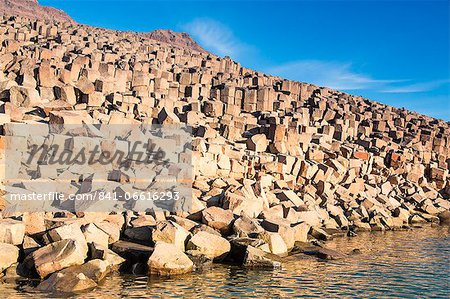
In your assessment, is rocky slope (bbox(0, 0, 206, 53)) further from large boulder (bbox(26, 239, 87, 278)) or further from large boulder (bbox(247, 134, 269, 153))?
large boulder (bbox(26, 239, 87, 278))

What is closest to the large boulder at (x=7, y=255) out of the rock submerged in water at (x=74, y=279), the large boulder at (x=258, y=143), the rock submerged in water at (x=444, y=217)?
the rock submerged in water at (x=74, y=279)

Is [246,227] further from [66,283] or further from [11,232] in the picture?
[11,232]

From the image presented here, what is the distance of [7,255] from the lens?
10.9 m

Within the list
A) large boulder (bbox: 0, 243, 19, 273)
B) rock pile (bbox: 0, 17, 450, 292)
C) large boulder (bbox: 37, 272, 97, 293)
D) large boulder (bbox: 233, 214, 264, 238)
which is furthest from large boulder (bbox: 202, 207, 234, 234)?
large boulder (bbox: 0, 243, 19, 273)

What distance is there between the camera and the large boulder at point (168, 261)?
37.2 ft

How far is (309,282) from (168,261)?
10.6ft

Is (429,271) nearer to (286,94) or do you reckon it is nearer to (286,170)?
(286,170)

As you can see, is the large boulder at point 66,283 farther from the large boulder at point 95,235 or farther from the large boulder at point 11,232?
the large boulder at point 11,232

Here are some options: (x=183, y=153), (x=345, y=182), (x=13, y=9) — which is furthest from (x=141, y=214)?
(x=13, y=9)

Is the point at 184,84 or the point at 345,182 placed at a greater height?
the point at 184,84

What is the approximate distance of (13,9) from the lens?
2995 inches

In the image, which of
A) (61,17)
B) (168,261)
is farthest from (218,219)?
(61,17)

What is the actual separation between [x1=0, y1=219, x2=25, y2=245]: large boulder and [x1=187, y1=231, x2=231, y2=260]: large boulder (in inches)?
156

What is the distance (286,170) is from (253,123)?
19.4ft
